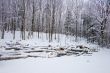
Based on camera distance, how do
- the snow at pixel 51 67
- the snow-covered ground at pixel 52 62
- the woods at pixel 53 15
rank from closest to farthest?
the snow at pixel 51 67, the snow-covered ground at pixel 52 62, the woods at pixel 53 15

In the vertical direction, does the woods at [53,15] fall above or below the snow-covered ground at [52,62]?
above

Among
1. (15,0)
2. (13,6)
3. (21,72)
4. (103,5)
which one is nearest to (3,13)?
(13,6)

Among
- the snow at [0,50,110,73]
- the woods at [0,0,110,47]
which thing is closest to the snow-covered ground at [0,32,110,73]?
the snow at [0,50,110,73]

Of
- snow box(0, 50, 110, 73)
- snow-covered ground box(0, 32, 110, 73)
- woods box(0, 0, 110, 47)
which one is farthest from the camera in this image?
woods box(0, 0, 110, 47)

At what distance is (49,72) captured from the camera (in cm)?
1023

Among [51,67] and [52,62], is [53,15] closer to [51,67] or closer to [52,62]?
[52,62]

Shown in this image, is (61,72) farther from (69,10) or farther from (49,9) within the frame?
(69,10)

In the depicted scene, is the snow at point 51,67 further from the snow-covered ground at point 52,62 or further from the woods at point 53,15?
the woods at point 53,15

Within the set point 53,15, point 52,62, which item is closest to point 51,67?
point 52,62

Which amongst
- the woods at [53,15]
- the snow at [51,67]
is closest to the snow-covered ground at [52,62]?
the snow at [51,67]

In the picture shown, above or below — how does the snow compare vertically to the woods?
below

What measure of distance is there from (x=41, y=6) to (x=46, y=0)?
8.52ft

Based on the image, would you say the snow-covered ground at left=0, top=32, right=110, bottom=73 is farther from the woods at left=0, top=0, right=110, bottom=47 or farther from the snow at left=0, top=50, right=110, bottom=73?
the woods at left=0, top=0, right=110, bottom=47

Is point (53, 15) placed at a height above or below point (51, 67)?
above
